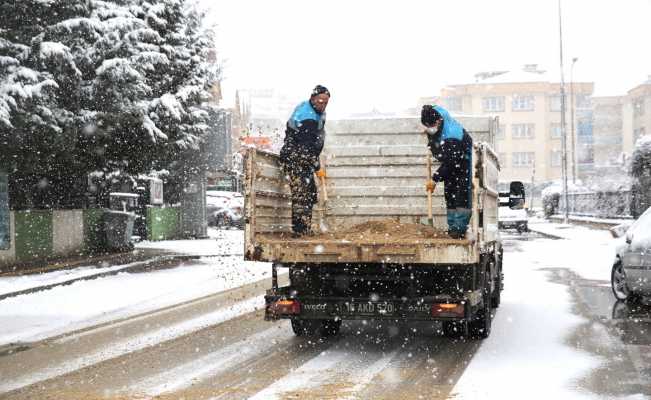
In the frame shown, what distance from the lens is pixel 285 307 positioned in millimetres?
8297

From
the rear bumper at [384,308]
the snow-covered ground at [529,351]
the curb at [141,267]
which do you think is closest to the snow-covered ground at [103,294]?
the curb at [141,267]

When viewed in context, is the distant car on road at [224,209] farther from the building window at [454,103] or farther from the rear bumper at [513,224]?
the building window at [454,103]

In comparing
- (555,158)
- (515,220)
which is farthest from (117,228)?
(555,158)

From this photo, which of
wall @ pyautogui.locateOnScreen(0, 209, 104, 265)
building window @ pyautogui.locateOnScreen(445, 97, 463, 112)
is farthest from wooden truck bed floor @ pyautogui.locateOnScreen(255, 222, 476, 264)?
building window @ pyautogui.locateOnScreen(445, 97, 463, 112)

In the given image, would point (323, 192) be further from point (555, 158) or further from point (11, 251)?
point (555, 158)

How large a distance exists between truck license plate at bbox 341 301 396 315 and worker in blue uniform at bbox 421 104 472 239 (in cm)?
96

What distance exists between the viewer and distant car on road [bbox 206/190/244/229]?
4056 centimetres

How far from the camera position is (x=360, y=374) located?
24.2 feet

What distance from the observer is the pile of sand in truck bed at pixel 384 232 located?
28.2ft

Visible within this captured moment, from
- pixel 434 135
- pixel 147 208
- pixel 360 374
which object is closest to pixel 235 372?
pixel 360 374

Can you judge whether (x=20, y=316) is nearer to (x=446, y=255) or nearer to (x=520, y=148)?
(x=446, y=255)

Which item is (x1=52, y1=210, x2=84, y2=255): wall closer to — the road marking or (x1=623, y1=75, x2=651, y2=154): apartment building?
the road marking

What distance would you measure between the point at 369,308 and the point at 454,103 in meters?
89.6

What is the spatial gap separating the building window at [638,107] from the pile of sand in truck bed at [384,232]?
9396 centimetres
